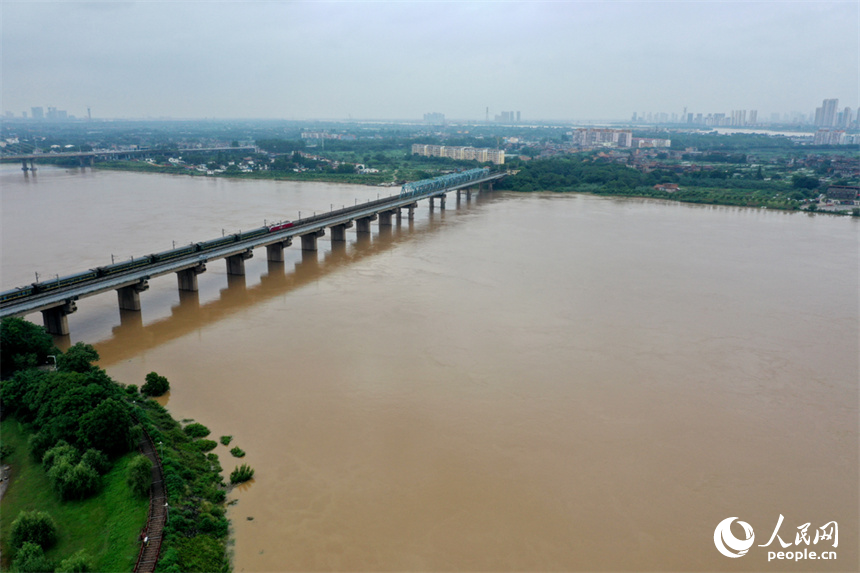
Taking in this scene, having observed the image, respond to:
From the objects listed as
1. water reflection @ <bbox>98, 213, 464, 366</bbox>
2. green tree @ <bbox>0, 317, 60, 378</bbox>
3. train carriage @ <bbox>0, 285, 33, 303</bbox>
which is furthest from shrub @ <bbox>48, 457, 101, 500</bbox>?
train carriage @ <bbox>0, 285, 33, 303</bbox>

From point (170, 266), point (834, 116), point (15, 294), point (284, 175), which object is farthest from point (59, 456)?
point (834, 116)

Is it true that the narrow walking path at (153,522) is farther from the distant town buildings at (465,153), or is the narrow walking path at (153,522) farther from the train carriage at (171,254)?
the distant town buildings at (465,153)

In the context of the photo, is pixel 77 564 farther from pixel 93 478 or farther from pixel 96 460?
pixel 96 460

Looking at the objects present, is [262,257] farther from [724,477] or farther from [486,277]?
[724,477]

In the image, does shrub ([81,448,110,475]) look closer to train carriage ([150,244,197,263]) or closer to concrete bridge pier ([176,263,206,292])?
train carriage ([150,244,197,263])

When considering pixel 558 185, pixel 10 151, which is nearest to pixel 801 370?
pixel 558 185

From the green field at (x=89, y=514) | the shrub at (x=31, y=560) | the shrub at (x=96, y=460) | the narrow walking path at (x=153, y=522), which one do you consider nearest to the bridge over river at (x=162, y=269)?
the green field at (x=89, y=514)

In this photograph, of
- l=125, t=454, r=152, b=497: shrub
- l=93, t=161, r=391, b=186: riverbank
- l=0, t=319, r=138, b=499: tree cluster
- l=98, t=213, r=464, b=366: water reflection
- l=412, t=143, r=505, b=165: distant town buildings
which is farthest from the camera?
l=412, t=143, r=505, b=165: distant town buildings
